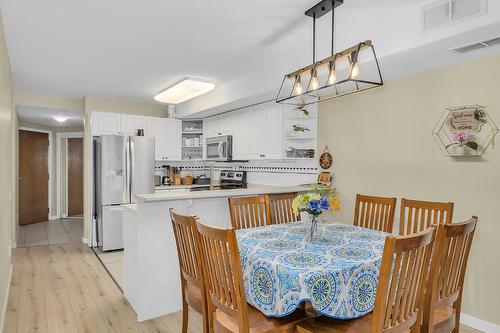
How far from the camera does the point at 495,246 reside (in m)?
2.60

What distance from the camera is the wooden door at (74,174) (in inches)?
319

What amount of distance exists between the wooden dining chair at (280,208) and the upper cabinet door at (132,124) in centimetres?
332

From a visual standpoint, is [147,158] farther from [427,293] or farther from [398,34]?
[427,293]

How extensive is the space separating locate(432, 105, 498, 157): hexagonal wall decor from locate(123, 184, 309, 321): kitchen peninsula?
202cm

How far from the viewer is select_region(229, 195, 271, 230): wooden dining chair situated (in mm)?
2820

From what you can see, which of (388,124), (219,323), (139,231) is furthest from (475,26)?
(139,231)

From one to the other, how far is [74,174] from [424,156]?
7.86 meters

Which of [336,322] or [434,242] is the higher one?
[434,242]

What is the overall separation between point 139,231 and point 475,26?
281 centimetres

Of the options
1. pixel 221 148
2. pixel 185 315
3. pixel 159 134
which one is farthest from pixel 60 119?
pixel 185 315

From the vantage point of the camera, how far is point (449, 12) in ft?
7.03

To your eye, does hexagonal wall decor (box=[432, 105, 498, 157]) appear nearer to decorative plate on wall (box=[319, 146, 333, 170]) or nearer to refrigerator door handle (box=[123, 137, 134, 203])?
decorative plate on wall (box=[319, 146, 333, 170])

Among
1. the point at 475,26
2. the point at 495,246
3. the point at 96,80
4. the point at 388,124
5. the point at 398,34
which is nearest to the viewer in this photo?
the point at 475,26

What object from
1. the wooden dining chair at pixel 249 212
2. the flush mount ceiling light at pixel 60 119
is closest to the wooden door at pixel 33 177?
the flush mount ceiling light at pixel 60 119
